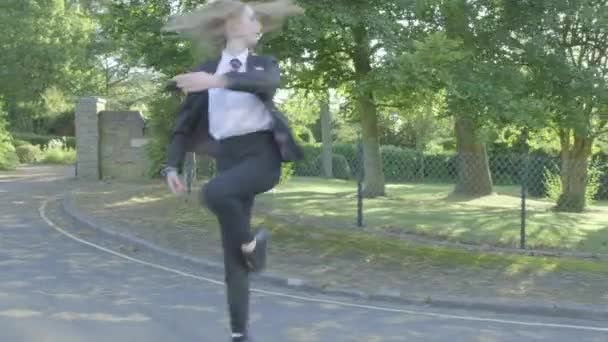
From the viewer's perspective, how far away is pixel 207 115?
3971mm

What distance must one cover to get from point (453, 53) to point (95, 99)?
1640 cm

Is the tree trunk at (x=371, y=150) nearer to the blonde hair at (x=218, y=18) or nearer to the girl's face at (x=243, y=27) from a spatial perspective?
the blonde hair at (x=218, y=18)

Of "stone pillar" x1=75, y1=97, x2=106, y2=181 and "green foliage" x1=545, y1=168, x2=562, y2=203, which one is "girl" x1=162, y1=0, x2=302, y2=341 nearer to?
"green foliage" x1=545, y1=168, x2=562, y2=203

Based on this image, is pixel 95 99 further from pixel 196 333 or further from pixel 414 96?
pixel 196 333

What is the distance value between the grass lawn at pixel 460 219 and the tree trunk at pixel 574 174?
48cm

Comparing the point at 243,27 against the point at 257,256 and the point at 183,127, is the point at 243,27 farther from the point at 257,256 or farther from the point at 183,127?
the point at 257,256

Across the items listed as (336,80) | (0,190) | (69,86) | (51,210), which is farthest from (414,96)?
(69,86)

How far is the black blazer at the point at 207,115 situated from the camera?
3.65 meters

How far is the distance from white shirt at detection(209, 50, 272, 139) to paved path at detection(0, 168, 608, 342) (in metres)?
2.17

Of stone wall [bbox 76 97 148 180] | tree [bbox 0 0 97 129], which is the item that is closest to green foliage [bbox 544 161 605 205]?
stone wall [bbox 76 97 148 180]

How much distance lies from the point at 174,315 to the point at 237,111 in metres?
2.99

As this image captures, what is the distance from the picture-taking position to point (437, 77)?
8930 millimetres

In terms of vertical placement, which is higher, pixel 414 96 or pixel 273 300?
pixel 414 96

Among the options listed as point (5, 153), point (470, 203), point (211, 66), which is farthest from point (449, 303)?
point (5, 153)
